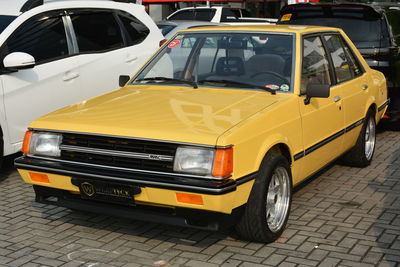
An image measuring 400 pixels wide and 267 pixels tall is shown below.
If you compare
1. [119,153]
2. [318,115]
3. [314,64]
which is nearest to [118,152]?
[119,153]

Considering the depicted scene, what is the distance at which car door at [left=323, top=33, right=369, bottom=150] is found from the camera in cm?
649

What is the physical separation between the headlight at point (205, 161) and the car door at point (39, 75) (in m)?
3.03

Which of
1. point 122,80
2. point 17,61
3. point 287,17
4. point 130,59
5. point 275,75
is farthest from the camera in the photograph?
point 287,17

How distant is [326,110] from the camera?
5949mm

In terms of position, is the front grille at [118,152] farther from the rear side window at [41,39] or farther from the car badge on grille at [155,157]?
the rear side window at [41,39]

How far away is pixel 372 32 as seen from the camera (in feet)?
29.4

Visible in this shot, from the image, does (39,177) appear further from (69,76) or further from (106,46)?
(106,46)

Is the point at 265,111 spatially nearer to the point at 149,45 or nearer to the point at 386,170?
the point at 386,170

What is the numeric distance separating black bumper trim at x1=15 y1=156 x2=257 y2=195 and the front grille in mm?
65

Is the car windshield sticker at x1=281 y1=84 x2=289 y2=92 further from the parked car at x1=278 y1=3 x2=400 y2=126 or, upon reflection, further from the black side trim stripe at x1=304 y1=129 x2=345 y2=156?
the parked car at x1=278 y1=3 x2=400 y2=126

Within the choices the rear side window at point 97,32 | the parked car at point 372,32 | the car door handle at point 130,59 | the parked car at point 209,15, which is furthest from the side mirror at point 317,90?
the parked car at point 209,15

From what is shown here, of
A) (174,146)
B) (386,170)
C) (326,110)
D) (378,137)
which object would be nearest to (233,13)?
(378,137)

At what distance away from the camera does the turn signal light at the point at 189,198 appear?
14.3 feet

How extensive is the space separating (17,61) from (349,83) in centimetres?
341
